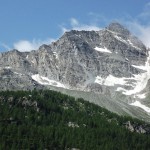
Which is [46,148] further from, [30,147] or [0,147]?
[0,147]

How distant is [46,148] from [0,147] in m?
23.8

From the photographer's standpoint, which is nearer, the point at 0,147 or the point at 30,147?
the point at 0,147

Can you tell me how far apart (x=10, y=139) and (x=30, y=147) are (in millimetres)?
8739

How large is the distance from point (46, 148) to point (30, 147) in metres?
7.24

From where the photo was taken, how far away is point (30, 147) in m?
194

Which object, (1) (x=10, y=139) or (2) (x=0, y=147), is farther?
(1) (x=10, y=139)

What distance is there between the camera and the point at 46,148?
7800 inches

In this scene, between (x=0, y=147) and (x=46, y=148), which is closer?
(x=0, y=147)

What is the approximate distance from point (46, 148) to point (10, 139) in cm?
1419

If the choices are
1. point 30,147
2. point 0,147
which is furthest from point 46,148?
point 0,147

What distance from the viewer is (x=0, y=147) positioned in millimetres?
179875
